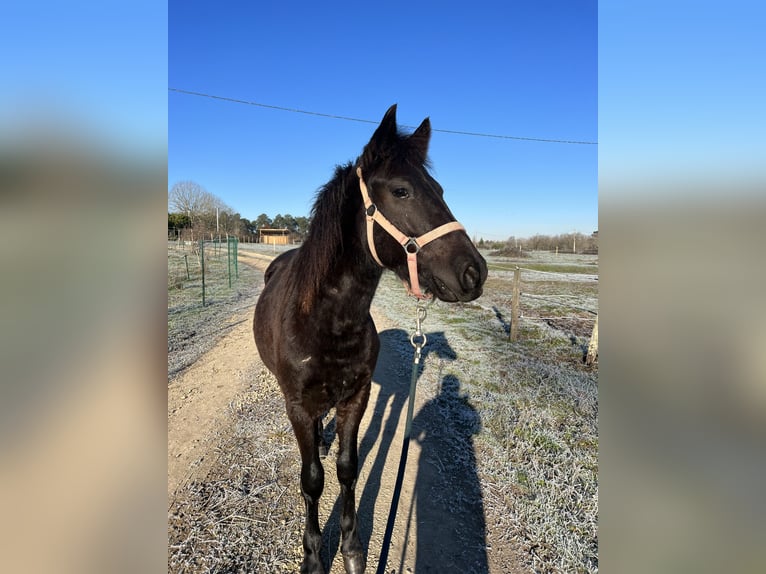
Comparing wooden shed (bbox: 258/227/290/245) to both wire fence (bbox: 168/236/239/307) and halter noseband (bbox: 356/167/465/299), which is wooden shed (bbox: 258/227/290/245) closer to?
wire fence (bbox: 168/236/239/307)

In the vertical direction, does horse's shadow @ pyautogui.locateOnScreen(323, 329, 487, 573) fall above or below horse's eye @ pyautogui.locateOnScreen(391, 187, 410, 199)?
below

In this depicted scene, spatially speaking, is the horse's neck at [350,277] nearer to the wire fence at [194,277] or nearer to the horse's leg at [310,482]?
the horse's leg at [310,482]

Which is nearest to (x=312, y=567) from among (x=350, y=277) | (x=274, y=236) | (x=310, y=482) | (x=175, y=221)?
(x=310, y=482)

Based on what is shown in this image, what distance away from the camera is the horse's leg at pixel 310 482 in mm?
→ 2570

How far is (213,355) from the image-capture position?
22.5ft

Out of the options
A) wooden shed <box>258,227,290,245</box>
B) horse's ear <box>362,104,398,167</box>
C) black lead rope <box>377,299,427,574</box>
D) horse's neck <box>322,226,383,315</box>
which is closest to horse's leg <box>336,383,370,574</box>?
black lead rope <box>377,299,427,574</box>

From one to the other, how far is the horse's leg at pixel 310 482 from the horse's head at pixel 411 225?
133 cm

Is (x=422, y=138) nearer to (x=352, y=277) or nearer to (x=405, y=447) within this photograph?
(x=352, y=277)

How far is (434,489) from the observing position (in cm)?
339

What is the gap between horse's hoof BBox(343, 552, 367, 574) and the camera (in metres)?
2.60

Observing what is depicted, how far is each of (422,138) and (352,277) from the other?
1109 millimetres

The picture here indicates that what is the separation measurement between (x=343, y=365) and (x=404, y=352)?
5010 millimetres

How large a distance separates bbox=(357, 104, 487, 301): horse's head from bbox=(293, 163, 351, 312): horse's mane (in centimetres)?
18
